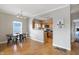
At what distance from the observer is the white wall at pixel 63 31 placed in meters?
4.01

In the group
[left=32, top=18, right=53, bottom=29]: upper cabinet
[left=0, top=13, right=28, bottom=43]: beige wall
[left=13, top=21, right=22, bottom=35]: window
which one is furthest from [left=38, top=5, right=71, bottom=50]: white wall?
[left=13, top=21, right=22, bottom=35]: window

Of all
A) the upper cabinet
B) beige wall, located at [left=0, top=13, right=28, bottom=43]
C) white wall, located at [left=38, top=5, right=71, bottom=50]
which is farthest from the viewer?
the upper cabinet

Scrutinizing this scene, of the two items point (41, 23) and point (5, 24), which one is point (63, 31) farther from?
point (5, 24)

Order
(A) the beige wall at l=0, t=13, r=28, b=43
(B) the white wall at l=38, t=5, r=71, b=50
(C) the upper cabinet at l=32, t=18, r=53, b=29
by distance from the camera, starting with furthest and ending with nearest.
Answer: (C) the upper cabinet at l=32, t=18, r=53, b=29 → (B) the white wall at l=38, t=5, r=71, b=50 → (A) the beige wall at l=0, t=13, r=28, b=43

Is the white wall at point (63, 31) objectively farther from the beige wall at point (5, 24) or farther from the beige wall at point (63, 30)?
the beige wall at point (5, 24)

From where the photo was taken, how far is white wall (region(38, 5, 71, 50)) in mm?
4012

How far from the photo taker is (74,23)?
360 cm

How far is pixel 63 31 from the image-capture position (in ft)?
14.1

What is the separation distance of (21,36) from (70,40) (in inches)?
78.0

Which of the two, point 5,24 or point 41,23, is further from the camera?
point 41,23

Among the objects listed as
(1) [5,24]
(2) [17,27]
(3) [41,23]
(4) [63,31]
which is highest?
(3) [41,23]

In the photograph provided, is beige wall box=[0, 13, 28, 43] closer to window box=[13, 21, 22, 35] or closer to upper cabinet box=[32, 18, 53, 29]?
window box=[13, 21, 22, 35]

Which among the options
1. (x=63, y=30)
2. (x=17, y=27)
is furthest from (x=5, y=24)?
(x=63, y=30)

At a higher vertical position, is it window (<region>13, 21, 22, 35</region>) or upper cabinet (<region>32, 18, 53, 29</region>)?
upper cabinet (<region>32, 18, 53, 29</region>)
